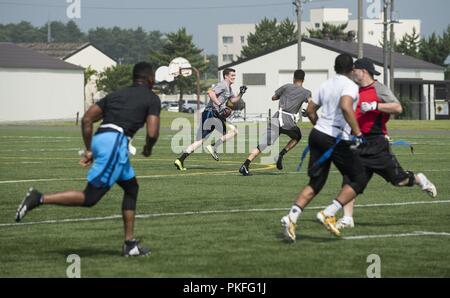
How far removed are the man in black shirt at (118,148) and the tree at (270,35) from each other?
129423mm

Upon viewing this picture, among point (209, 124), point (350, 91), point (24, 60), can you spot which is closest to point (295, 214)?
point (350, 91)

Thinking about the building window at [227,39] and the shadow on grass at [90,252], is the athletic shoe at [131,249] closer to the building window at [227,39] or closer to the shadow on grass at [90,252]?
the shadow on grass at [90,252]

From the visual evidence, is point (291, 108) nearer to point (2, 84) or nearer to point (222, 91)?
point (222, 91)

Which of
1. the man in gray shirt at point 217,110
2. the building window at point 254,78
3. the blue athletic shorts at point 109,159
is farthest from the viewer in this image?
the building window at point 254,78

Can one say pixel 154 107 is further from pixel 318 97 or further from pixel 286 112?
pixel 286 112

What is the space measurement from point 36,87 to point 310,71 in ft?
78.4

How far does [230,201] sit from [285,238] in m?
4.76

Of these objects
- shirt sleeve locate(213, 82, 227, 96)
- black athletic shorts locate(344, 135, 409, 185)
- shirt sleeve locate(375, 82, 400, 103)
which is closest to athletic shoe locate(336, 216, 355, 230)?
black athletic shorts locate(344, 135, 409, 185)

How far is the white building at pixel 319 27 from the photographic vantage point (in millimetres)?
169125

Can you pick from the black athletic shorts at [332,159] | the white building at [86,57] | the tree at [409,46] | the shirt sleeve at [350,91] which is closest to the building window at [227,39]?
the white building at [86,57]

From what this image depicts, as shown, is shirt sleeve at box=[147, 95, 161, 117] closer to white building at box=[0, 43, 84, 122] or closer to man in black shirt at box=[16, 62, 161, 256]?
man in black shirt at box=[16, 62, 161, 256]

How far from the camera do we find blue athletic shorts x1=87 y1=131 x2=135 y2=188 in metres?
11.0

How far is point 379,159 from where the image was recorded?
525 inches

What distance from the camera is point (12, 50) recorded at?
99875 mm
